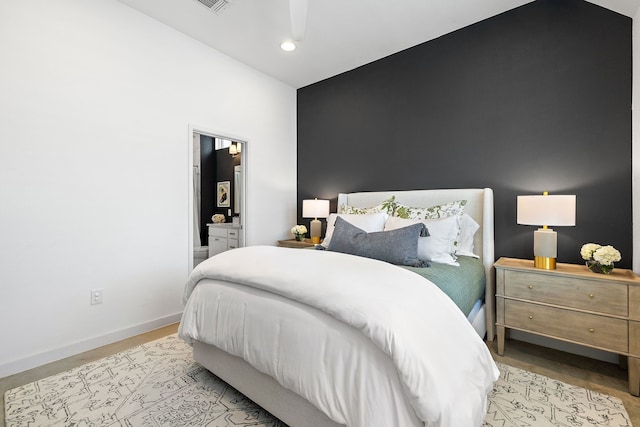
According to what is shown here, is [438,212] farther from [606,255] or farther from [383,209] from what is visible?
[606,255]

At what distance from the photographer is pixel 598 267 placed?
2080mm

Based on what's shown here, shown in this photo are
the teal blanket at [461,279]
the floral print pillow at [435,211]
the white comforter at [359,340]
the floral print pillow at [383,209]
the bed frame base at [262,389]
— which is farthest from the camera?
the floral print pillow at [383,209]

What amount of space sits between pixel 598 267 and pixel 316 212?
2618mm

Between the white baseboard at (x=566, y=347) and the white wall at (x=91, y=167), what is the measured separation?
3217mm

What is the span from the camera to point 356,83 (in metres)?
3.71

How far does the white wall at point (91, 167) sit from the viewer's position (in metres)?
2.06

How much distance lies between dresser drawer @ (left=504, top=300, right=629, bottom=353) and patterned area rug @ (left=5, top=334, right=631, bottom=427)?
0.30m

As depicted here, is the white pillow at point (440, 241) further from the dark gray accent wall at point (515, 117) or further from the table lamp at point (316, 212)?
the table lamp at point (316, 212)

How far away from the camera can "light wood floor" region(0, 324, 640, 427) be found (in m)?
1.85

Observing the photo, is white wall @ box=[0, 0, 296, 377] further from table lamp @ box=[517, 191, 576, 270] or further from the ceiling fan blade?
table lamp @ box=[517, 191, 576, 270]

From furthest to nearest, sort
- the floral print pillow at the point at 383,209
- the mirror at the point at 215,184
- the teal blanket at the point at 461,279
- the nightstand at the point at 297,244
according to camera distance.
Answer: the mirror at the point at 215,184, the nightstand at the point at 297,244, the floral print pillow at the point at 383,209, the teal blanket at the point at 461,279

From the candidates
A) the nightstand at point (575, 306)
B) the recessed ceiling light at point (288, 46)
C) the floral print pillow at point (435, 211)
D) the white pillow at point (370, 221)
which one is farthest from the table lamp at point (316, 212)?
the nightstand at point (575, 306)

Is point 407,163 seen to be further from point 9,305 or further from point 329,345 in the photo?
point 9,305

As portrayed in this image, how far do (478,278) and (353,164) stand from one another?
6.58 feet
